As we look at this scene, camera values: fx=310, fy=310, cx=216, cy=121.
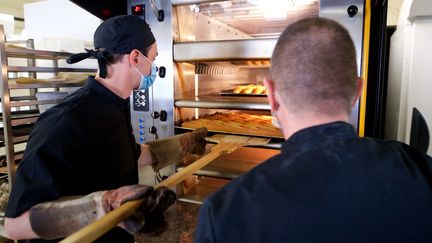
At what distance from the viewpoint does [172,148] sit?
1.62 meters

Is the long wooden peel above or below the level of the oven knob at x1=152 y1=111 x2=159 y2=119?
below

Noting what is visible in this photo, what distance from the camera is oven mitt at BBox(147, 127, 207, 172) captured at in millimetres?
1606

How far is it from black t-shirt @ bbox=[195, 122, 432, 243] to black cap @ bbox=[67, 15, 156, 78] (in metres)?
0.87

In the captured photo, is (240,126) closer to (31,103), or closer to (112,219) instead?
(112,219)

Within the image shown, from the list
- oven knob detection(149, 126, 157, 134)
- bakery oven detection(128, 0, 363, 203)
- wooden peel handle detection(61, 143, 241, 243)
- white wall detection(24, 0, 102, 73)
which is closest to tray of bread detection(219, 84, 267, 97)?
bakery oven detection(128, 0, 363, 203)

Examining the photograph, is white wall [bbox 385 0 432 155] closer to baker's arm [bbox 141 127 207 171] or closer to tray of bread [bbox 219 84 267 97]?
tray of bread [bbox 219 84 267 97]

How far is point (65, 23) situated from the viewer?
3154 millimetres

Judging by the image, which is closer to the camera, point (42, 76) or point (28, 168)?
point (28, 168)

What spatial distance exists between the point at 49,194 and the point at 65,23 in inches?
106

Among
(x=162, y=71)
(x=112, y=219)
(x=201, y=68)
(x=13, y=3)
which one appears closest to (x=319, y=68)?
(x=112, y=219)

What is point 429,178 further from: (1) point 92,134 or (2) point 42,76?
(2) point 42,76

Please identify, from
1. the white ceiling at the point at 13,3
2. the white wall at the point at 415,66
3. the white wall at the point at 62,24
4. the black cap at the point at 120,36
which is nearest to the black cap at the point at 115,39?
the black cap at the point at 120,36

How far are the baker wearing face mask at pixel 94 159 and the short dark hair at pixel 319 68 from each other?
0.55m

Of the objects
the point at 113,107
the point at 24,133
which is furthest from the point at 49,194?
the point at 24,133
